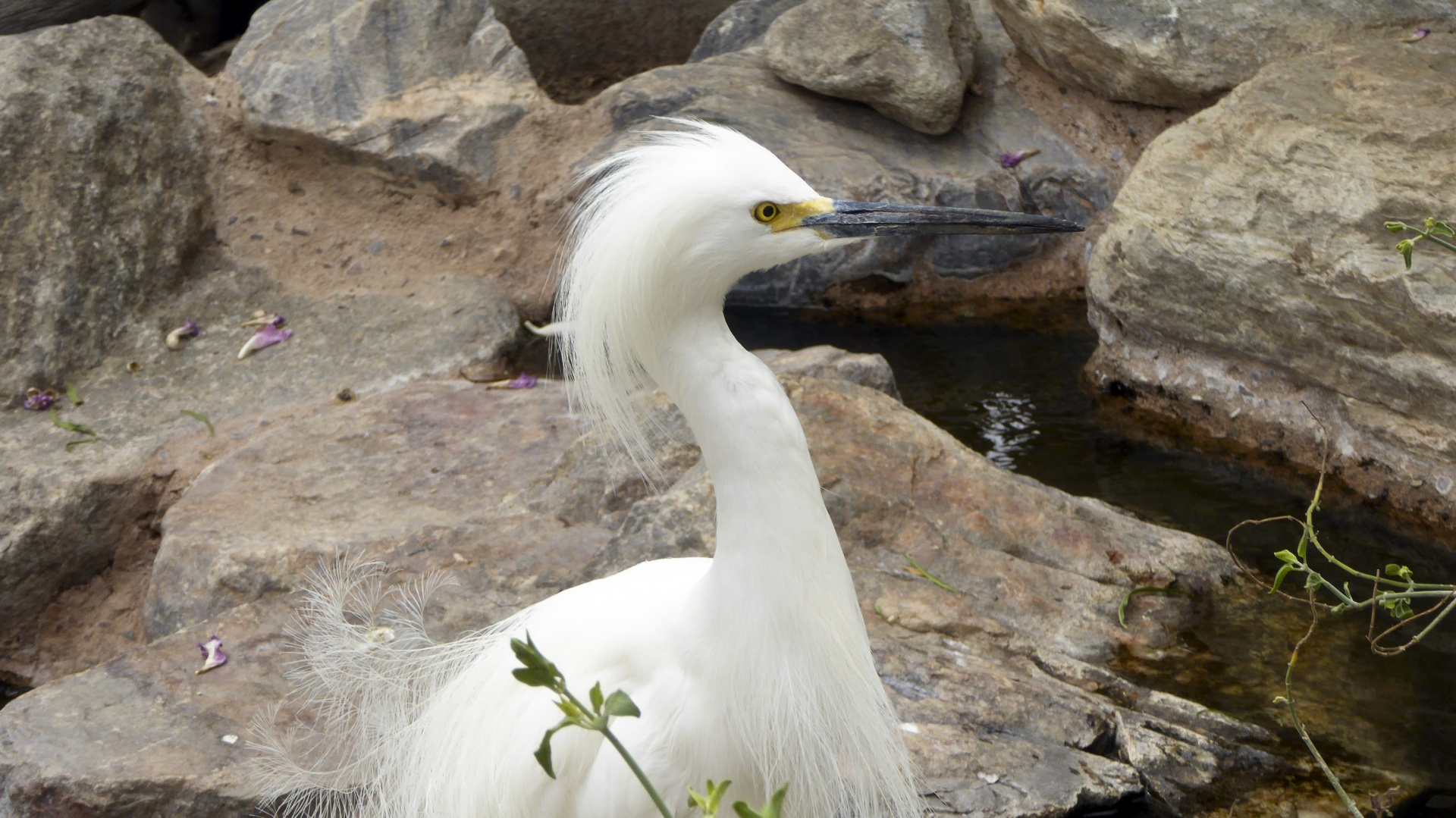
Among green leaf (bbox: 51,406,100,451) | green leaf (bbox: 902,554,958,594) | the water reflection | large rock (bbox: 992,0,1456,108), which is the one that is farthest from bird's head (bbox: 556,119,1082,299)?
large rock (bbox: 992,0,1456,108)

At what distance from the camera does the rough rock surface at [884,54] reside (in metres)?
5.72

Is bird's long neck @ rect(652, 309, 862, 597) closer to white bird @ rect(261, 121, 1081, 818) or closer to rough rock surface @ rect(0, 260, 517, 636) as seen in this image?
white bird @ rect(261, 121, 1081, 818)

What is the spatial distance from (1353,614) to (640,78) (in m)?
4.21

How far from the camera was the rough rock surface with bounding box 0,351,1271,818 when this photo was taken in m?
2.70

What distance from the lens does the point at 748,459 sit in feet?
6.60

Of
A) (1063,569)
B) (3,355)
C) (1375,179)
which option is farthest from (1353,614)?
(3,355)

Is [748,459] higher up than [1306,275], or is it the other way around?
[748,459]

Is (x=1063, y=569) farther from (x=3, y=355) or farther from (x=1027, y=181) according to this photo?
(x=3, y=355)

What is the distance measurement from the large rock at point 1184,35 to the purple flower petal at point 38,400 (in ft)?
15.5

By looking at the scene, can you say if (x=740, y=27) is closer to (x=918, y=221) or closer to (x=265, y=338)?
(x=265, y=338)

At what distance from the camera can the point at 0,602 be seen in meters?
3.98

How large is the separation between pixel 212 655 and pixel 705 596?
1.55m

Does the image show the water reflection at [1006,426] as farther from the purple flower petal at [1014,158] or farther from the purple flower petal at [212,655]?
the purple flower petal at [212,655]

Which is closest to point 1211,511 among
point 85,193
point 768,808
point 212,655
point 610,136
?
point 212,655
